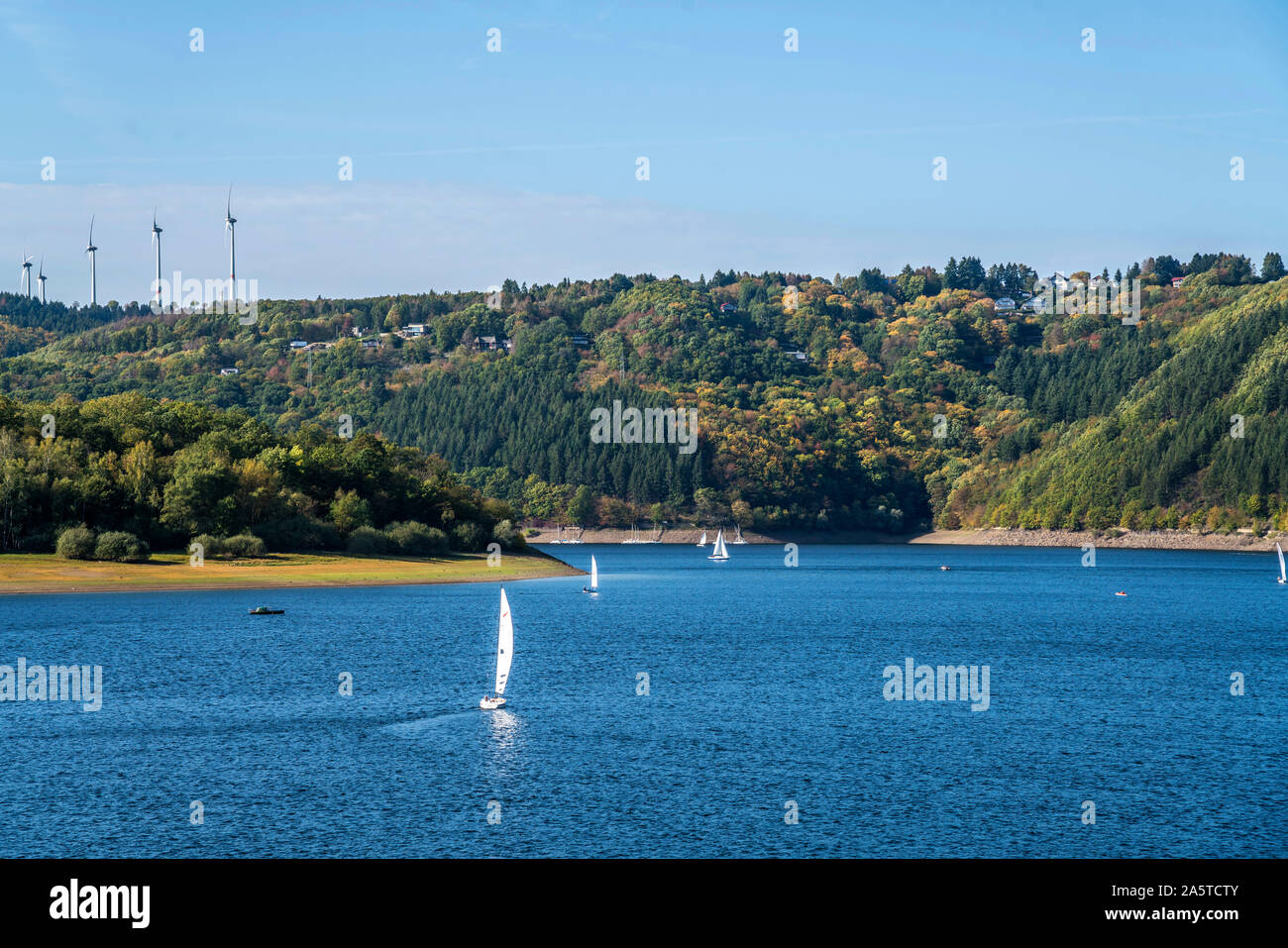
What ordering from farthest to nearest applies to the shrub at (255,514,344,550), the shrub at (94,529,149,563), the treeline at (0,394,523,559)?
the shrub at (255,514,344,550) → the treeline at (0,394,523,559) → the shrub at (94,529,149,563)

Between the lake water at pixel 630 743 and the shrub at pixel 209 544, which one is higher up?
the shrub at pixel 209 544

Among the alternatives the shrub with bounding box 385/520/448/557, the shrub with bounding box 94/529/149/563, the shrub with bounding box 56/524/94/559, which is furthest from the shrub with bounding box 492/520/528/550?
the shrub with bounding box 56/524/94/559

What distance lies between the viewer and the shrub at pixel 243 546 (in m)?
150

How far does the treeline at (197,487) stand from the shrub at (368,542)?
19cm

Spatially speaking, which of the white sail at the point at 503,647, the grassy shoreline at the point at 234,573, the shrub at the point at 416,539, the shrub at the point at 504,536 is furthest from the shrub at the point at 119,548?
the white sail at the point at 503,647

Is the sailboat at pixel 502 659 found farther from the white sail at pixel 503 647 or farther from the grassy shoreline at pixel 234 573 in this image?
the grassy shoreline at pixel 234 573

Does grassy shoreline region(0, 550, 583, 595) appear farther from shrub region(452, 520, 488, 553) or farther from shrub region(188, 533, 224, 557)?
shrub region(452, 520, 488, 553)

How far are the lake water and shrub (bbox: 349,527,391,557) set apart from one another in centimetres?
4953

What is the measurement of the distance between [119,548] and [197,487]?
1265cm

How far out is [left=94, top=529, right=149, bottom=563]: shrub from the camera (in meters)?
138

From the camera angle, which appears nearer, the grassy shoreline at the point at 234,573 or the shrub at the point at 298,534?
the grassy shoreline at the point at 234,573

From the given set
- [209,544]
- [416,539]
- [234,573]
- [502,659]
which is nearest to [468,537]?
[416,539]
